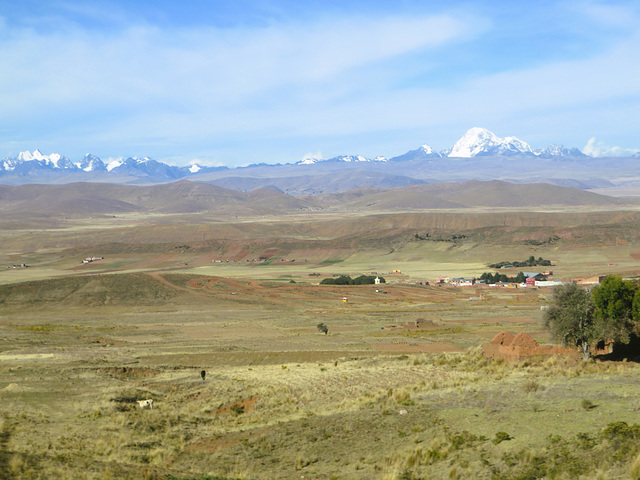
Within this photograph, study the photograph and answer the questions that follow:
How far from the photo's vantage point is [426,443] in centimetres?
1691

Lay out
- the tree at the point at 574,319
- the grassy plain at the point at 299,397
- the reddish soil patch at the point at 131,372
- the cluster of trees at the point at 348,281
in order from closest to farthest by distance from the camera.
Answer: the grassy plain at the point at 299,397
the tree at the point at 574,319
the reddish soil patch at the point at 131,372
the cluster of trees at the point at 348,281

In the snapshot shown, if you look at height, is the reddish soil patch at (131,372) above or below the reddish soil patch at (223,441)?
below

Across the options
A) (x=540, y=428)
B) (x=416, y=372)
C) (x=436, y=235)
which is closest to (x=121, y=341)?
(x=416, y=372)

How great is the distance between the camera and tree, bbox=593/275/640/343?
28.4m

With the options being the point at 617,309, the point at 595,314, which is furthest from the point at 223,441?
the point at 617,309

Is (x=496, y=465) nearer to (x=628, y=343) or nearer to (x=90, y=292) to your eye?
(x=628, y=343)

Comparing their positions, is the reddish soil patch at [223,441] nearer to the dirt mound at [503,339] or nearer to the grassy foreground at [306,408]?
the grassy foreground at [306,408]

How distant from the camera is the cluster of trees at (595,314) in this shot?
93.5 ft

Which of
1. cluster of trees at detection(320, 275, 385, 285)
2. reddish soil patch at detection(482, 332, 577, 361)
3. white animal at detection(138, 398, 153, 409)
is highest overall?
reddish soil patch at detection(482, 332, 577, 361)

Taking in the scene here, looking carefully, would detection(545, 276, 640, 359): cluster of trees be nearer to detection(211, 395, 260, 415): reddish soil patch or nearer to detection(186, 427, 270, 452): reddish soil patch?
detection(211, 395, 260, 415): reddish soil patch

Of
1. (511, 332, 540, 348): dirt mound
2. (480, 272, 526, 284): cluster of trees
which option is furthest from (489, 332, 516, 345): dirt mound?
(480, 272, 526, 284): cluster of trees

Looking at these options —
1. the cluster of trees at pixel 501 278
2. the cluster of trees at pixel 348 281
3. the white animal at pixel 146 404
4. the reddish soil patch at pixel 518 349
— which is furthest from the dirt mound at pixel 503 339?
the cluster of trees at pixel 501 278

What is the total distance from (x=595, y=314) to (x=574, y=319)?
98cm

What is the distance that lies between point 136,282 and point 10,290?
15.4 meters
